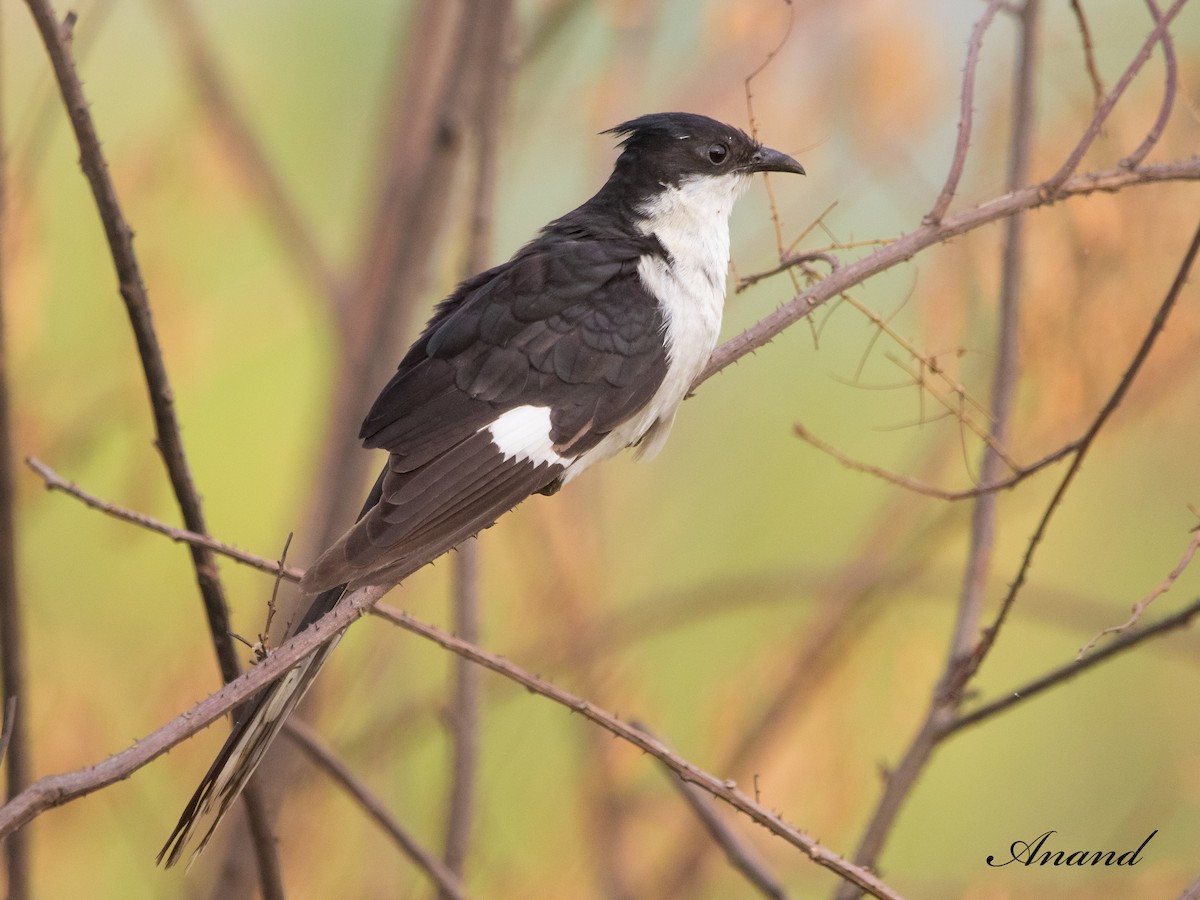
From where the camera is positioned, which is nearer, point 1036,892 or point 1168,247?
point 1168,247

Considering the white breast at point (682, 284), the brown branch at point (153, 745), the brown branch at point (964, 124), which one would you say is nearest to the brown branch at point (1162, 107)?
the brown branch at point (964, 124)

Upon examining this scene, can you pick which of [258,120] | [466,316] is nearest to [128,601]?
[258,120]

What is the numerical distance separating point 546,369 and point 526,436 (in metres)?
0.11

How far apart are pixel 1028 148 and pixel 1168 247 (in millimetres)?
782

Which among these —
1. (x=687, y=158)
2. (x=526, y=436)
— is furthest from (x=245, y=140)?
(x=526, y=436)

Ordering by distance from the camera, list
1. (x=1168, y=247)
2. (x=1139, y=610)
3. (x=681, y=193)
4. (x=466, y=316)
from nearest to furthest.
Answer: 1. (x=1139, y=610)
2. (x=466, y=316)
3. (x=681, y=193)
4. (x=1168, y=247)

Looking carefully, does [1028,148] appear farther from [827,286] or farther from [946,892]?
[946,892]

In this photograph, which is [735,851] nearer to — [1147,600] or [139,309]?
[1147,600]

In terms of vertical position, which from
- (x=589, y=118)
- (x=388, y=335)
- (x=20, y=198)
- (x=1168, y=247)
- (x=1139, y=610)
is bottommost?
(x=1139, y=610)

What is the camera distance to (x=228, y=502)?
3.21 meters

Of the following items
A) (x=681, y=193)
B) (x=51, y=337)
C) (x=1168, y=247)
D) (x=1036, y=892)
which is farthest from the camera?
(x=51, y=337)

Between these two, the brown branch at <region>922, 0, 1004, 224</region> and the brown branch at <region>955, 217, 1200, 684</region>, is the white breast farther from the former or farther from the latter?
→ the brown branch at <region>955, 217, 1200, 684</region>

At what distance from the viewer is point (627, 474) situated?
2.92 m

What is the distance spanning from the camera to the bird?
1197 mm
